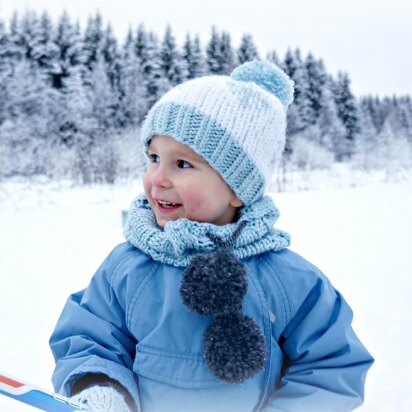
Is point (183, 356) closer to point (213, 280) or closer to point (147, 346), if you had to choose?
point (147, 346)

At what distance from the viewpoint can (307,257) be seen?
15.7ft

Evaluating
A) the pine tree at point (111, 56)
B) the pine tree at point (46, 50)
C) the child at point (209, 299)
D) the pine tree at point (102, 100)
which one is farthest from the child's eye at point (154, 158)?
the pine tree at point (46, 50)

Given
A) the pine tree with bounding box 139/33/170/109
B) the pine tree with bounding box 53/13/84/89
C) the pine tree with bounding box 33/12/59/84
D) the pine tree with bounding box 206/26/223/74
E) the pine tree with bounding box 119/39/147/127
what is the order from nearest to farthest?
the pine tree with bounding box 119/39/147/127, the pine tree with bounding box 33/12/59/84, the pine tree with bounding box 53/13/84/89, the pine tree with bounding box 139/33/170/109, the pine tree with bounding box 206/26/223/74

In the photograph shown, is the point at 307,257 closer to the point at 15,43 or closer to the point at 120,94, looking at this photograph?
A: the point at 120,94

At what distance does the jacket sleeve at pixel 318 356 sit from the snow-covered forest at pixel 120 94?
15.5 meters

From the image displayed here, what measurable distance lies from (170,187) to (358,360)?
26.2 inches

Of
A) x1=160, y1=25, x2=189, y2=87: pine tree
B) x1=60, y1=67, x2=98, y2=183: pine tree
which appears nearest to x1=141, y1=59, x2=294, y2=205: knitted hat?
x1=60, y1=67, x2=98, y2=183: pine tree

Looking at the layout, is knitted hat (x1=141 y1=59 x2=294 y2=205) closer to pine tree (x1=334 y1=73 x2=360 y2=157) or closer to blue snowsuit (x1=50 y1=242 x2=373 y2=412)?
blue snowsuit (x1=50 y1=242 x2=373 y2=412)

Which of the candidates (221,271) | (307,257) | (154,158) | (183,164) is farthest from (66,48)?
(221,271)

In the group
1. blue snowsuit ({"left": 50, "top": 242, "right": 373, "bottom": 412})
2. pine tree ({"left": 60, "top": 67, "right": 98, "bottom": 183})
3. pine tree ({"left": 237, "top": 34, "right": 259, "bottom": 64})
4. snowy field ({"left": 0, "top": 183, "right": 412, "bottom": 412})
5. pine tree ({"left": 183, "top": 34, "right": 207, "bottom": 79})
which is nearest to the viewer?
blue snowsuit ({"left": 50, "top": 242, "right": 373, "bottom": 412})

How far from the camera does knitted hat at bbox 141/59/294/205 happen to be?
1145 millimetres

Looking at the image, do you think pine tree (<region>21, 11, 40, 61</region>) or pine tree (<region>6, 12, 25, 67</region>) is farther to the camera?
pine tree (<region>21, 11, 40, 61</region>)

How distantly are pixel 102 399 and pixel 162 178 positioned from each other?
547 mm

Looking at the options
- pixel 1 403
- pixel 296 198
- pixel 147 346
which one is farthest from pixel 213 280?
pixel 296 198
